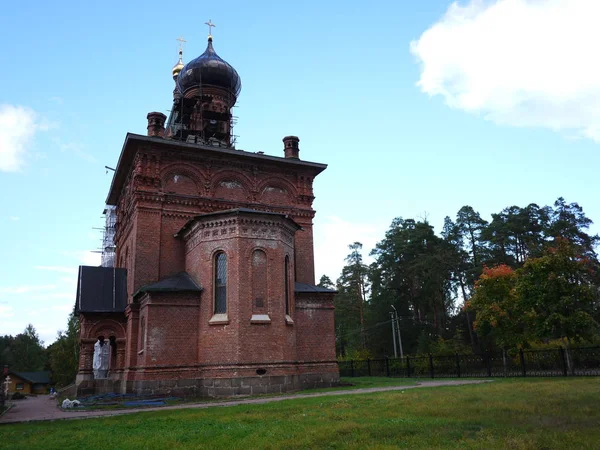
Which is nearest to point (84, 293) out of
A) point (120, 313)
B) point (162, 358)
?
point (120, 313)

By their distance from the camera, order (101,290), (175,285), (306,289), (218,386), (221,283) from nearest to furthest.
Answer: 1. (218,386)
2. (221,283)
3. (175,285)
4. (306,289)
5. (101,290)

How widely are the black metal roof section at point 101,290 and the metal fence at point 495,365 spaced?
14.8 metres

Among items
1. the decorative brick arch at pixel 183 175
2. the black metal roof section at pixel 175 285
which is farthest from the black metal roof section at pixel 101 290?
the decorative brick arch at pixel 183 175

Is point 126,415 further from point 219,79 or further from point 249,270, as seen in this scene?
point 219,79

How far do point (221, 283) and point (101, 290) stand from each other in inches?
289

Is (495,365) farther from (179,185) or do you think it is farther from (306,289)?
(179,185)

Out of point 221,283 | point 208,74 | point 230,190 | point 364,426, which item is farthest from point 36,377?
point 364,426

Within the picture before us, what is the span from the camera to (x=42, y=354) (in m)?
90.1

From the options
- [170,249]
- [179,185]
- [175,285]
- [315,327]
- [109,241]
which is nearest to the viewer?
[175,285]

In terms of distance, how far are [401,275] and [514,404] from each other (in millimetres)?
38794

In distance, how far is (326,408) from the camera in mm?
11141

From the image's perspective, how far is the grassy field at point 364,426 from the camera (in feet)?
22.0

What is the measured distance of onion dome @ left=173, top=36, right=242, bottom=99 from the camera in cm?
2956

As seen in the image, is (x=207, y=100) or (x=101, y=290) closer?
(x=101, y=290)
